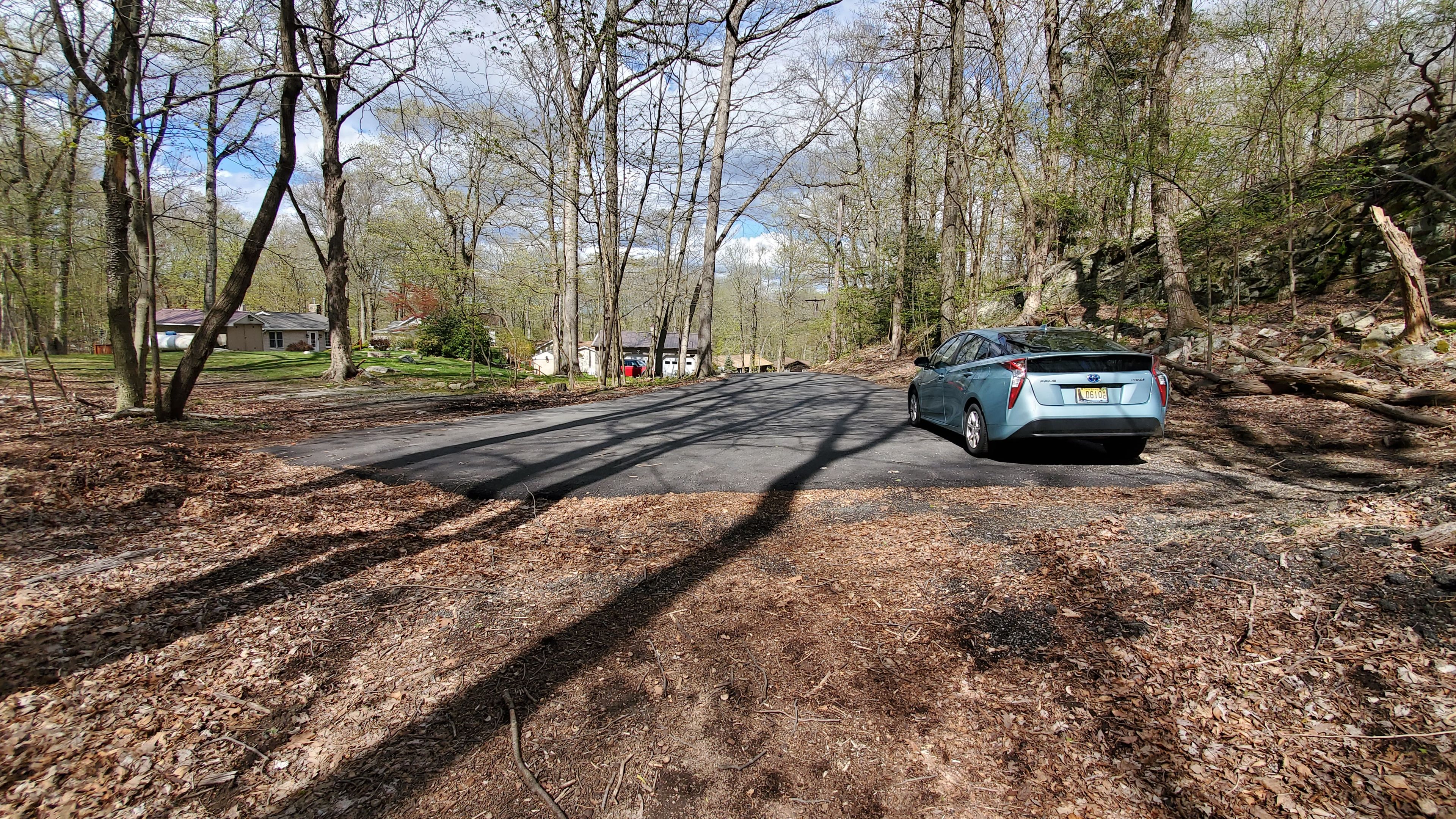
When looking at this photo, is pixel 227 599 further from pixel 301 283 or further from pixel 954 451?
pixel 301 283

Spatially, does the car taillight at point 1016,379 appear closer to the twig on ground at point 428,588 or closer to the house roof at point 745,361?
the twig on ground at point 428,588

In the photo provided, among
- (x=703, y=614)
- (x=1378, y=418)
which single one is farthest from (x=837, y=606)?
(x=1378, y=418)

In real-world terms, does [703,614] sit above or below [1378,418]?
below

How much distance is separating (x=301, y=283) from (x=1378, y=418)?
68691mm

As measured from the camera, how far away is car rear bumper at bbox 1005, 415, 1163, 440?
5590mm

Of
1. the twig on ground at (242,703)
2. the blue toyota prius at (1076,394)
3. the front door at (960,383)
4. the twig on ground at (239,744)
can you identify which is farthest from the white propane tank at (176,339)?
the blue toyota prius at (1076,394)

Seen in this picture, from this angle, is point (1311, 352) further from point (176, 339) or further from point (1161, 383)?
point (176, 339)

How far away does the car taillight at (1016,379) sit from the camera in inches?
224

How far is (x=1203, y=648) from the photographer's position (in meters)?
2.40

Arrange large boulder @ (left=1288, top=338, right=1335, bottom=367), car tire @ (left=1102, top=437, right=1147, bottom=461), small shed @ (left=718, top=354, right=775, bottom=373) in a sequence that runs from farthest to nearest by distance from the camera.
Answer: small shed @ (left=718, top=354, right=775, bottom=373), large boulder @ (left=1288, top=338, right=1335, bottom=367), car tire @ (left=1102, top=437, right=1147, bottom=461)

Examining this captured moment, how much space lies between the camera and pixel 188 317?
171 ft

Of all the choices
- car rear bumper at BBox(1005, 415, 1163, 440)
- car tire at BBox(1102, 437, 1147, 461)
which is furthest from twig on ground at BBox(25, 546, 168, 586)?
car tire at BBox(1102, 437, 1147, 461)

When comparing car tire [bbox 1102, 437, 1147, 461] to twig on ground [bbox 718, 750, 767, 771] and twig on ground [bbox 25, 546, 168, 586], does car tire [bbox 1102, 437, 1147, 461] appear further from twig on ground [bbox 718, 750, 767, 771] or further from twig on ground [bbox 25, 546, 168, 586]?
twig on ground [bbox 25, 546, 168, 586]

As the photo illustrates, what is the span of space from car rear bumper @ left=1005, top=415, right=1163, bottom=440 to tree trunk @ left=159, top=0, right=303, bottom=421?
Answer: 10043mm
